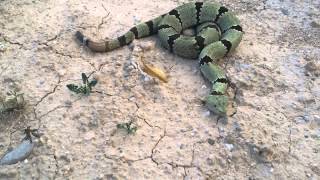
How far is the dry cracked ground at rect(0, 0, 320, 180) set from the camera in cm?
349

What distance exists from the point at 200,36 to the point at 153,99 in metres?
0.94

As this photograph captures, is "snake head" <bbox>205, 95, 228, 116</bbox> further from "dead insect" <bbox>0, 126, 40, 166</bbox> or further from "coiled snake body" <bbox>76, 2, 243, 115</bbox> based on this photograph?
"dead insect" <bbox>0, 126, 40, 166</bbox>

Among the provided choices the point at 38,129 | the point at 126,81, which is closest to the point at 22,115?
the point at 38,129

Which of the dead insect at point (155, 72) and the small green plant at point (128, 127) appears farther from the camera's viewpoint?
the dead insect at point (155, 72)

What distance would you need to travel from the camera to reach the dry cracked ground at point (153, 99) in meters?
3.49

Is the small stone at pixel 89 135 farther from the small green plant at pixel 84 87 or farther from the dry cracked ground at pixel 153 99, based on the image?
the small green plant at pixel 84 87

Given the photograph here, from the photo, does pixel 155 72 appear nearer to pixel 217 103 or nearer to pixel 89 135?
pixel 217 103

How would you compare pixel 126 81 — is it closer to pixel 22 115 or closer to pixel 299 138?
pixel 22 115

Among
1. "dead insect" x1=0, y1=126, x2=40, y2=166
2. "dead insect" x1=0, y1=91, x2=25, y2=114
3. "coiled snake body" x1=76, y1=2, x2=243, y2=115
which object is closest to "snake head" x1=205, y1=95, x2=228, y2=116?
"coiled snake body" x1=76, y1=2, x2=243, y2=115

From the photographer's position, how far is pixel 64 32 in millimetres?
4734

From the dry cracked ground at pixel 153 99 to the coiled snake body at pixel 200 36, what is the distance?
0.10 metres

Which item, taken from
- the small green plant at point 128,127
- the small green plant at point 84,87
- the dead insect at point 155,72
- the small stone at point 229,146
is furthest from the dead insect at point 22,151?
the small stone at point 229,146

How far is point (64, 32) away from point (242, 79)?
1.92m

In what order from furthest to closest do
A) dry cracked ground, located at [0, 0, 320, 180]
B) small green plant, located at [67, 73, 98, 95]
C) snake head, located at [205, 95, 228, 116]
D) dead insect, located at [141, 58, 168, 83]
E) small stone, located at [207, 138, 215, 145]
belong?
dead insect, located at [141, 58, 168, 83]
small green plant, located at [67, 73, 98, 95]
snake head, located at [205, 95, 228, 116]
small stone, located at [207, 138, 215, 145]
dry cracked ground, located at [0, 0, 320, 180]
